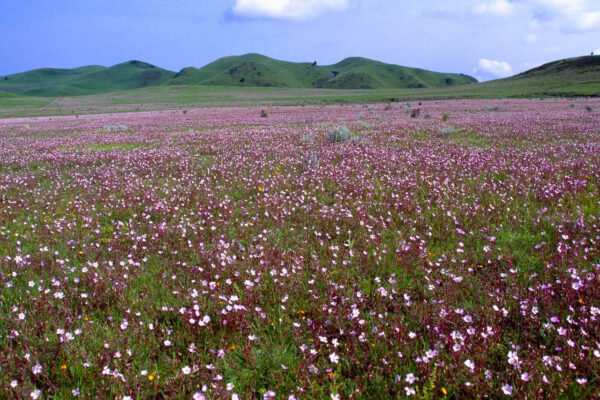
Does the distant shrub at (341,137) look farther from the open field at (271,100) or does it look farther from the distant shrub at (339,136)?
the open field at (271,100)

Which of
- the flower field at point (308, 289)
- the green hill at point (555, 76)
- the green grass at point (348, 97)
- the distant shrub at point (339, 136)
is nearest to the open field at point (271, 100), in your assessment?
the green grass at point (348, 97)

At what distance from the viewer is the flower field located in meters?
2.94

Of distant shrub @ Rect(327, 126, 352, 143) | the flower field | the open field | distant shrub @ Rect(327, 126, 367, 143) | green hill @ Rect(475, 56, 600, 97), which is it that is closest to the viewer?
the flower field

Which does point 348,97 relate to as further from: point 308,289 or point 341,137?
point 308,289

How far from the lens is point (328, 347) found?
3.37m

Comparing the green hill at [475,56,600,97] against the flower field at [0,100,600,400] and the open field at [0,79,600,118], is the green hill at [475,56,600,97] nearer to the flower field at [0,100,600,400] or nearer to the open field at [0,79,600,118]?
the open field at [0,79,600,118]

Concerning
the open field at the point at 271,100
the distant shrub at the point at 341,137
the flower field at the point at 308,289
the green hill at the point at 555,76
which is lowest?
the flower field at the point at 308,289

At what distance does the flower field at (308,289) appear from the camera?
9.65 feet

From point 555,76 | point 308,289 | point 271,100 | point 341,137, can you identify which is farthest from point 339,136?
point 555,76

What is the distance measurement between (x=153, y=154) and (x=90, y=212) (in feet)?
25.1

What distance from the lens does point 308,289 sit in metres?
4.32

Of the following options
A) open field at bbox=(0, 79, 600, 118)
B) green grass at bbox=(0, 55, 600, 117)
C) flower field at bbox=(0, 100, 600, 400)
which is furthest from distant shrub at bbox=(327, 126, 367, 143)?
green grass at bbox=(0, 55, 600, 117)

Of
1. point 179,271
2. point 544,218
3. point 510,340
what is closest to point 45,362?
point 179,271

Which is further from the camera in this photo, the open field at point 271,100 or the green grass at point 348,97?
the green grass at point 348,97
